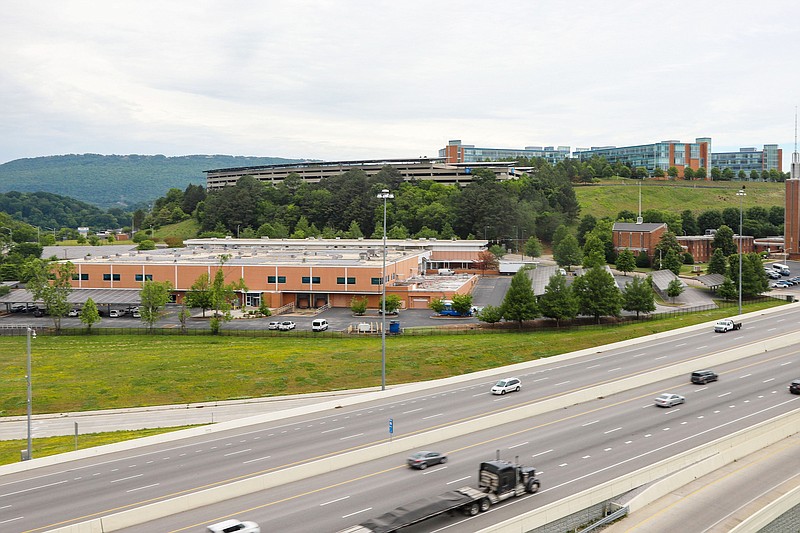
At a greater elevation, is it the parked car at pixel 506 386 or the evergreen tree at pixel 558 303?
the evergreen tree at pixel 558 303

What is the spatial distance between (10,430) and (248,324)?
35667 mm

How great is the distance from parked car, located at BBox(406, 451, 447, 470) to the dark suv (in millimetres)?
24038

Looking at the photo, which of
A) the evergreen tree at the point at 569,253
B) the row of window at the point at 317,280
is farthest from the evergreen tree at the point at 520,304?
the evergreen tree at the point at 569,253

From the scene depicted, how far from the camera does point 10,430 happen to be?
46.1 m

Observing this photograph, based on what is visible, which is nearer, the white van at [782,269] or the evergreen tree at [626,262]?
the evergreen tree at [626,262]

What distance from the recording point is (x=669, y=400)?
1689 inches

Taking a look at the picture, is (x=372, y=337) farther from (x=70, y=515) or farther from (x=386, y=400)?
(x=70, y=515)

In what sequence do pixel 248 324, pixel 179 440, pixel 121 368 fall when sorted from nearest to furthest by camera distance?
pixel 179 440 → pixel 121 368 → pixel 248 324

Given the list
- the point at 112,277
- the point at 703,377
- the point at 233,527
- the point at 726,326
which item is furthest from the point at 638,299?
the point at 112,277

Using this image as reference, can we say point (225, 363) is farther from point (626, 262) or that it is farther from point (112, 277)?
point (626, 262)

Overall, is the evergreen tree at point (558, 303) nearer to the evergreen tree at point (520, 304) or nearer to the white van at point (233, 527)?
the evergreen tree at point (520, 304)

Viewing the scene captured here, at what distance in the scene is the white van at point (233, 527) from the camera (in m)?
24.4

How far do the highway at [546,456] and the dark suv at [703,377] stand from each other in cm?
74

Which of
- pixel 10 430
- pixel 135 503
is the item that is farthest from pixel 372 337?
pixel 135 503
